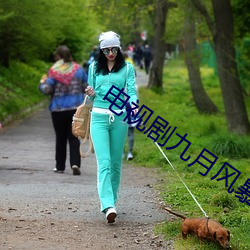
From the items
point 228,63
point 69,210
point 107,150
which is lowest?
point 69,210

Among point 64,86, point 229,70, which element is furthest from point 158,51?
point 64,86

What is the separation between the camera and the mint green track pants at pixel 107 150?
7211mm

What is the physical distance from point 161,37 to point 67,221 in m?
24.3

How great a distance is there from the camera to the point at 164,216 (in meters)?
7.64

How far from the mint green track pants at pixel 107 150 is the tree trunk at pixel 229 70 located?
8.79 m

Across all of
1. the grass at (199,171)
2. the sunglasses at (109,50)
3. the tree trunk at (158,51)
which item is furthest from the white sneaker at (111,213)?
the tree trunk at (158,51)

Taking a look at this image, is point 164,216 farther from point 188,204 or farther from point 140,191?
point 140,191

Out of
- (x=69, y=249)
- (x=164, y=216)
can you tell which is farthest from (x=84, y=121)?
(x=69, y=249)

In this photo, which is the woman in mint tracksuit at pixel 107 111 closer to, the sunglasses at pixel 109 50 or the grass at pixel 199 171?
the sunglasses at pixel 109 50

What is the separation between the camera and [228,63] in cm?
1592

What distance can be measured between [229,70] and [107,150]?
919 cm

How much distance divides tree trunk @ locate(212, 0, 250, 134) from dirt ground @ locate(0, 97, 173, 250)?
439cm

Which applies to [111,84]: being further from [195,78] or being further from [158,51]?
[158,51]

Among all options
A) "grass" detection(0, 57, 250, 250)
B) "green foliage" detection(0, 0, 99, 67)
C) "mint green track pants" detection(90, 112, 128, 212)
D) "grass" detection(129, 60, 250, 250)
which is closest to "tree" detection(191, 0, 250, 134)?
"grass" detection(0, 57, 250, 250)
